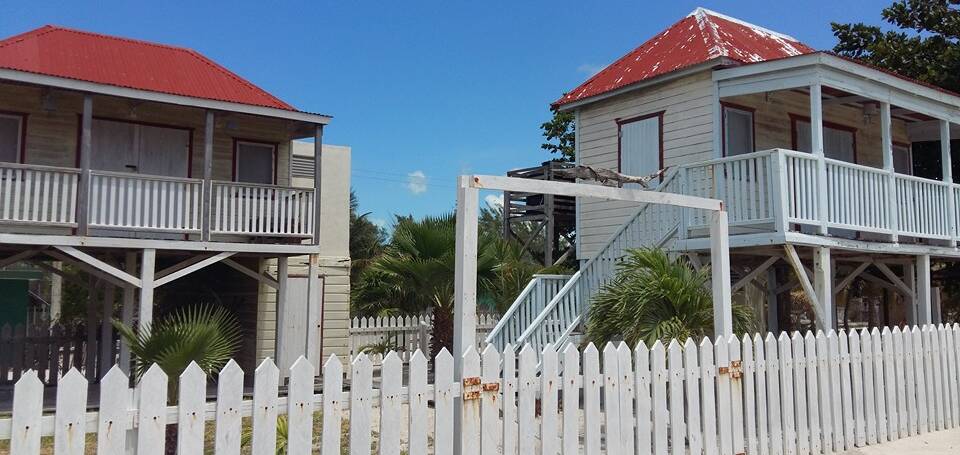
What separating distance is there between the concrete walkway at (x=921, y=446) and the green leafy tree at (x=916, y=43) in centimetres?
1289

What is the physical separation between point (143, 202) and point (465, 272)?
10059mm

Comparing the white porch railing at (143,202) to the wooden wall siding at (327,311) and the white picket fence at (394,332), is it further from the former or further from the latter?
the white picket fence at (394,332)

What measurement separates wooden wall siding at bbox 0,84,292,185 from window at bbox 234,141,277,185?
0.44ft

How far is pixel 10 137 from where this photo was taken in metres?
→ 15.0

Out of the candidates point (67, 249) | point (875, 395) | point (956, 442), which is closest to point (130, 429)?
point (875, 395)

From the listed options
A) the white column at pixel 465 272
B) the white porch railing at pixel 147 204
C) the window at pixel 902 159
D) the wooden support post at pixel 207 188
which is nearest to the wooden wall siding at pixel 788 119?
the window at pixel 902 159

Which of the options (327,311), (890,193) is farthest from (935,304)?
(327,311)

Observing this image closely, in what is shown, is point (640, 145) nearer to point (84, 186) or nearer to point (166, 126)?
point (166, 126)

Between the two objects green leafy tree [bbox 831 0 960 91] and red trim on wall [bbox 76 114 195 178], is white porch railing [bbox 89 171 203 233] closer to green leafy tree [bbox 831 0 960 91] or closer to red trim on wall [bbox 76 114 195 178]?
red trim on wall [bbox 76 114 195 178]

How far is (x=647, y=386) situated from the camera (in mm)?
6766

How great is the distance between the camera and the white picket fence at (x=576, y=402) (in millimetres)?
4293

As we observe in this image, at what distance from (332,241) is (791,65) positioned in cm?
1091

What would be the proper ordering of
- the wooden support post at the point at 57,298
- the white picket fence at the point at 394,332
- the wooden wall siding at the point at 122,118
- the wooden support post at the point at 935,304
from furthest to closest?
the wooden support post at the point at 57,298 < the white picket fence at the point at 394,332 < the wooden support post at the point at 935,304 < the wooden wall siding at the point at 122,118

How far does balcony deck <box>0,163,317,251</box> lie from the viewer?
12898 mm
